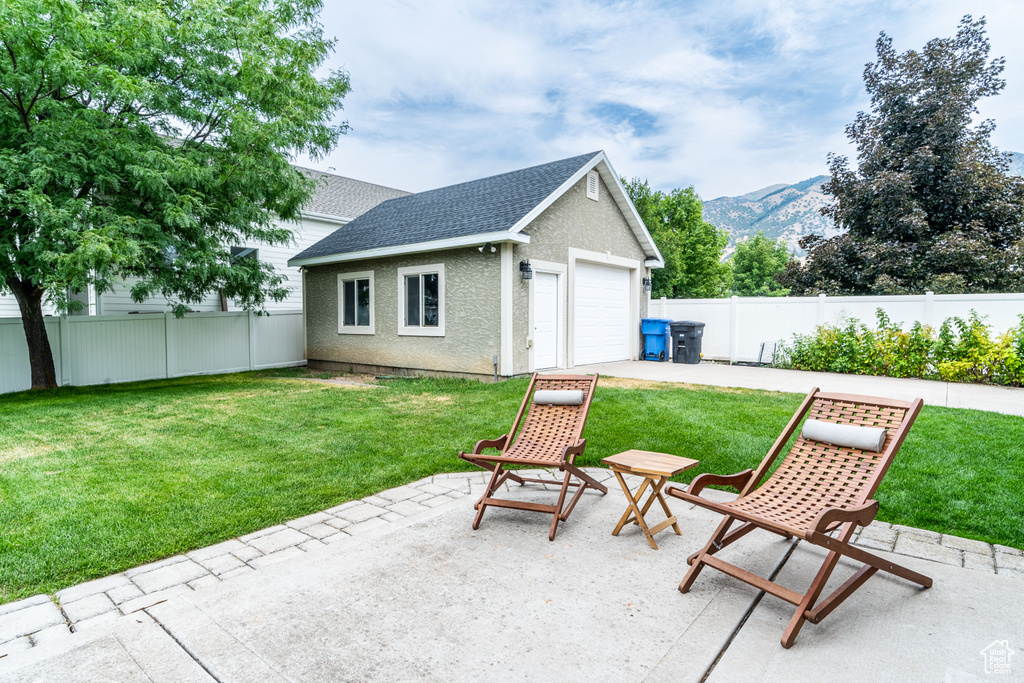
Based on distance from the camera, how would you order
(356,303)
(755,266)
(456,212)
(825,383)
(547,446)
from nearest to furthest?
(547,446) → (825,383) → (456,212) → (356,303) → (755,266)

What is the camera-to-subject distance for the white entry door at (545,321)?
10.7m

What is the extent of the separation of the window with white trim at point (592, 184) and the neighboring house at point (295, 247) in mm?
5818

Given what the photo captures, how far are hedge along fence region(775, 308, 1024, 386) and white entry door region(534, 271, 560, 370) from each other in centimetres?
555

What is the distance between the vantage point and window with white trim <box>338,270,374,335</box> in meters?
12.5

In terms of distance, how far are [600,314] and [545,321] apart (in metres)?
2.22

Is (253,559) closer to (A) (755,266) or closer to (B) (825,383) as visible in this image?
(B) (825,383)

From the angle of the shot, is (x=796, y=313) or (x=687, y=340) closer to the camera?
(x=796, y=313)

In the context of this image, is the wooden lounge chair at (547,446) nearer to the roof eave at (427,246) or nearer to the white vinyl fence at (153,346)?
the roof eave at (427,246)

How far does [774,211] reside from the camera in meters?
73.2

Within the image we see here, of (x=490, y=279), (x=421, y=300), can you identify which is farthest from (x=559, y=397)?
(x=421, y=300)

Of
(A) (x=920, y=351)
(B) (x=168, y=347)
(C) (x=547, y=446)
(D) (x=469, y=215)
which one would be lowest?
(C) (x=547, y=446)

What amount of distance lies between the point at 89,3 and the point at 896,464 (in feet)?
42.2

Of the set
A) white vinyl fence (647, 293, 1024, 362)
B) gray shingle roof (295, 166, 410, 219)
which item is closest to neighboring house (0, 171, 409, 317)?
gray shingle roof (295, 166, 410, 219)

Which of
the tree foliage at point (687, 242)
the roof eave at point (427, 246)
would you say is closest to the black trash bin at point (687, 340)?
the roof eave at point (427, 246)
